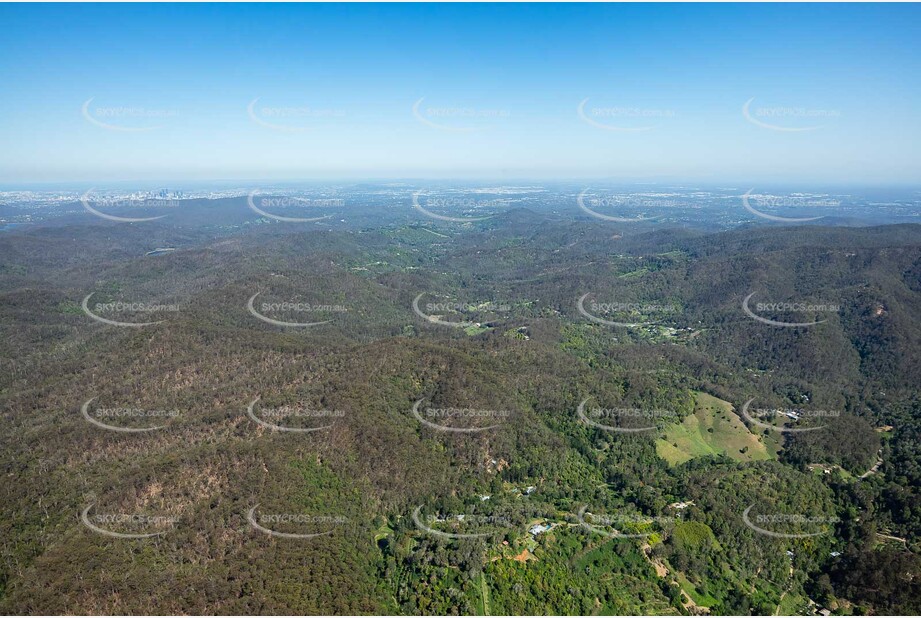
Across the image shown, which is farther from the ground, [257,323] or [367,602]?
[257,323]

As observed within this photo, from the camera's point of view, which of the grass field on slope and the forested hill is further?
the grass field on slope

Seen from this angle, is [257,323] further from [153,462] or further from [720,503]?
[720,503]

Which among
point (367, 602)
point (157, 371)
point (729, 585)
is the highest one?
point (157, 371)

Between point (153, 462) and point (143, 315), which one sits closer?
point (153, 462)

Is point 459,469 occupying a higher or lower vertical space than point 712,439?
higher

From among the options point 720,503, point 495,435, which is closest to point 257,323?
point 495,435

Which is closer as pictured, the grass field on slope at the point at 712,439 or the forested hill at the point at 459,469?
the forested hill at the point at 459,469

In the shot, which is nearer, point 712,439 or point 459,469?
point 459,469

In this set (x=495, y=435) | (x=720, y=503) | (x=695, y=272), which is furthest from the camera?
(x=695, y=272)
